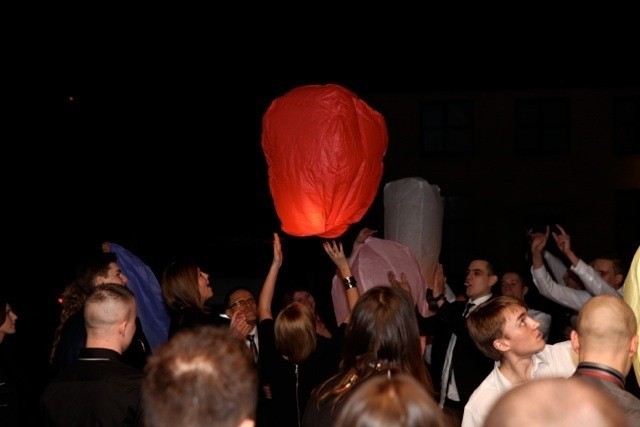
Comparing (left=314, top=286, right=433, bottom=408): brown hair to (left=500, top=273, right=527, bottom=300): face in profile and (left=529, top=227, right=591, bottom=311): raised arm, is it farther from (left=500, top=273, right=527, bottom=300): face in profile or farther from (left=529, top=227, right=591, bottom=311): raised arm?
(left=500, top=273, right=527, bottom=300): face in profile

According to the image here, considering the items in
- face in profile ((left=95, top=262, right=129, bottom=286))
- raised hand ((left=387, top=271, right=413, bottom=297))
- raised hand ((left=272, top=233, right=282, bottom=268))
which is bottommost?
raised hand ((left=387, top=271, right=413, bottom=297))

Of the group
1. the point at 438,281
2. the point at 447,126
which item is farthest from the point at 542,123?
the point at 438,281

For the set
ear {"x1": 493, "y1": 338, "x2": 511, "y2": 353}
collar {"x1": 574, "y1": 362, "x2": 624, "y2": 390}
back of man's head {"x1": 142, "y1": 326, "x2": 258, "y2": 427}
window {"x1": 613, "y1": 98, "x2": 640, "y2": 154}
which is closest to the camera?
back of man's head {"x1": 142, "y1": 326, "x2": 258, "y2": 427}

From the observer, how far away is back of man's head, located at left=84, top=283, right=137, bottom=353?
4027 mm

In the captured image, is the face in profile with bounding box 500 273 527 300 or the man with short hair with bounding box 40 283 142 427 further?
the face in profile with bounding box 500 273 527 300

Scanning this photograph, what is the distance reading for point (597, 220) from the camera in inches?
928

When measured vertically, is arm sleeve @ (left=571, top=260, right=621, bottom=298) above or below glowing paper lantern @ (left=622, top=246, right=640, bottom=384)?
below

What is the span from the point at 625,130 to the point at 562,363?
20.9 meters

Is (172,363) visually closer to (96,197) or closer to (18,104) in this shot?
(18,104)

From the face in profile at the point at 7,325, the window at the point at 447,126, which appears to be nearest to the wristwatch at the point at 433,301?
the face in profile at the point at 7,325

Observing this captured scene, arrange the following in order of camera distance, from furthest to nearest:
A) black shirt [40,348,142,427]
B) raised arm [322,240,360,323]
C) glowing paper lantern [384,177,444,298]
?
glowing paper lantern [384,177,444,298]
raised arm [322,240,360,323]
black shirt [40,348,142,427]

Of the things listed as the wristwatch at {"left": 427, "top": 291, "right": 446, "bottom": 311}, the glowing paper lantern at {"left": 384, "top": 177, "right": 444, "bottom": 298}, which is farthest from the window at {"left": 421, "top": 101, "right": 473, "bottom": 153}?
the wristwatch at {"left": 427, "top": 291, "right": 446, "bottom": 311}

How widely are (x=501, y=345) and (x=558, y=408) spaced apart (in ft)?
8.63

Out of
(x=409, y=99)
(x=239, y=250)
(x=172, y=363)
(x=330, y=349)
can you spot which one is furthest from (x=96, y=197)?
(x=172, y=363)
